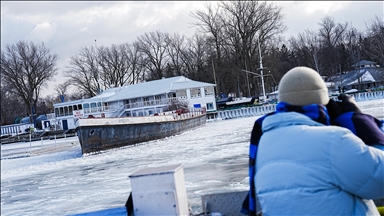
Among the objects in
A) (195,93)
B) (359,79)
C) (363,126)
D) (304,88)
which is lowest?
(363,126)

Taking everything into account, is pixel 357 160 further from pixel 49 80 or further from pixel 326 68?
pixel 49 80

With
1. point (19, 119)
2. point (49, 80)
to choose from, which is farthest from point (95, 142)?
point (19, 119)

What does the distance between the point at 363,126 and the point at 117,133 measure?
24.2 m

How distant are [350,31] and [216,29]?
1655 cm

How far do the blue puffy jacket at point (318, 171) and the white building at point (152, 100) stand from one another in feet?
158

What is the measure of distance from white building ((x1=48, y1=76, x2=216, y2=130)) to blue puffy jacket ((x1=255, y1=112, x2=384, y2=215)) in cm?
4816

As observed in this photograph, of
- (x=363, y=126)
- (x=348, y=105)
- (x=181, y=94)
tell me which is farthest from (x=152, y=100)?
(x=363, y=126)

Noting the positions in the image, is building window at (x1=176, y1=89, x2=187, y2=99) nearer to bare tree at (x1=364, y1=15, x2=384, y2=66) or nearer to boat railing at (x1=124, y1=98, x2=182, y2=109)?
boat railing at (x1=124, y1=98, x2=182, y2=109)

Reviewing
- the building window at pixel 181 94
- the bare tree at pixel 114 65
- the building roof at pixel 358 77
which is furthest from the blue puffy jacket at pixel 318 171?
the bare tree at pixel 114 65

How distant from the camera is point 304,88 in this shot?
2.01 m

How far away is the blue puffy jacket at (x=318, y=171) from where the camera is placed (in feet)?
5.93

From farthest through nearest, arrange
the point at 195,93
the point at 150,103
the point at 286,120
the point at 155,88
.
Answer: the point at 155,88 < the point at 195,93 < the point at 150,103 < the point at 286,120

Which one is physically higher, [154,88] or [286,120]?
[154,88]

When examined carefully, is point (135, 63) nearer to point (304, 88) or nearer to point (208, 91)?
point (208, 91)
